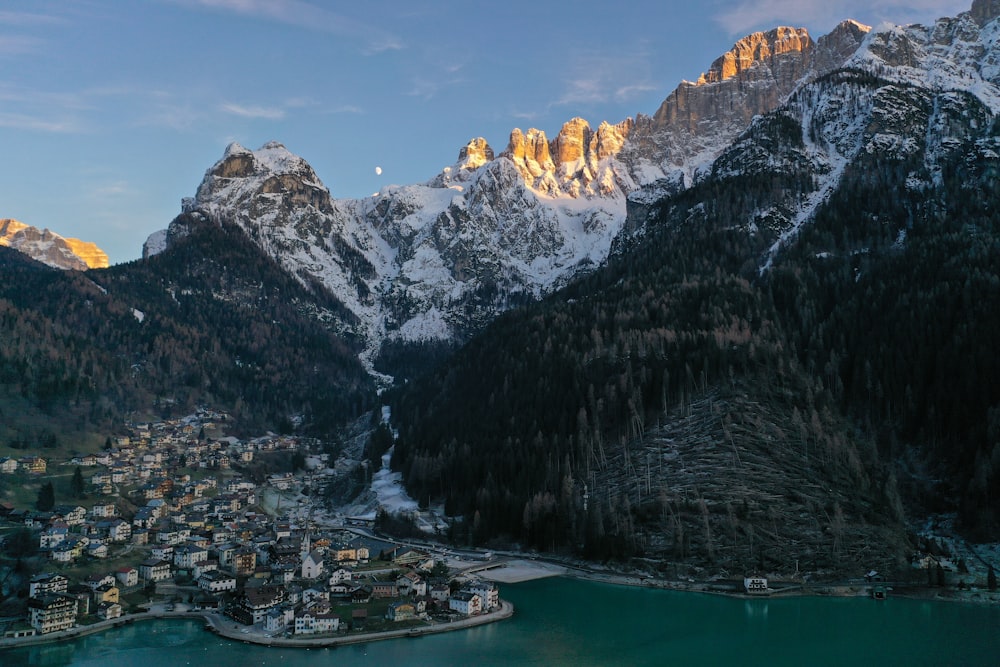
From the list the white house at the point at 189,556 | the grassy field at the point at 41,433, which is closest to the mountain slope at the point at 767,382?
the white house at the point at 189,556

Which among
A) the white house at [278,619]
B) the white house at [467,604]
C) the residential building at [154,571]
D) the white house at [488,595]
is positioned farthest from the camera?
the residential building at [154,571]

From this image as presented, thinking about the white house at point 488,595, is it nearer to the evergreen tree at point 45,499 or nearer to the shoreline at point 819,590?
the shoreline at point 819,590

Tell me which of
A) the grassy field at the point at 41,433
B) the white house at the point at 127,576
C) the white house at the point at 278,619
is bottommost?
the white house at the point at 278,619

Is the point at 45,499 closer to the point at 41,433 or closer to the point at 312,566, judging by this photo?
the point at 41,433

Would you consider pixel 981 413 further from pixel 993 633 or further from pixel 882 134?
pixel 882 134

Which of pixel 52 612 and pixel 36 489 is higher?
pixel 36 489

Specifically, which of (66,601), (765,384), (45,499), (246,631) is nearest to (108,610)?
(66,601)
